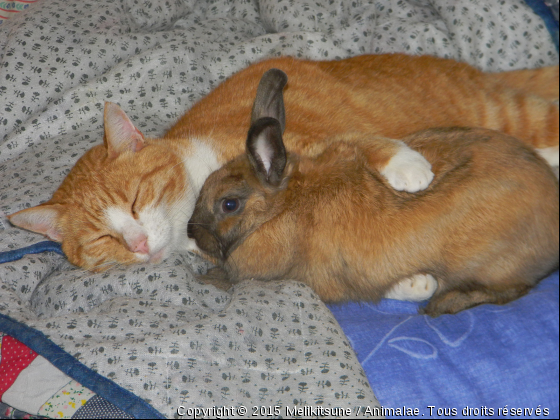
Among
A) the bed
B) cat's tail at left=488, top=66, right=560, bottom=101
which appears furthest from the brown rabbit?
cat's tail at left=488, top=66, right=560, bottom=101

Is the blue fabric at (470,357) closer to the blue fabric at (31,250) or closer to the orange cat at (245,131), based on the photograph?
the orange cat at (245,131)

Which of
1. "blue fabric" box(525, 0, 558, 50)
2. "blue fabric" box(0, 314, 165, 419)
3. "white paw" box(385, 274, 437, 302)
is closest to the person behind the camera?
"blue fabric" box(0, 314, 165, 419)

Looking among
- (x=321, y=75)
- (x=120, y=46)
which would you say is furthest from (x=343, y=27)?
(x=120, y=46)

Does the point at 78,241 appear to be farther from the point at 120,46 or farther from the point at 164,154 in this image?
the point at 120,46

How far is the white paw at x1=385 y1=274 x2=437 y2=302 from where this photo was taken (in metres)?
2.18

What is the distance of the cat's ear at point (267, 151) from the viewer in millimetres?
1930

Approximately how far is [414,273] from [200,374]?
3.29 feet

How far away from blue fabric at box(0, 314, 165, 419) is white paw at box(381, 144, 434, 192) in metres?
1.25

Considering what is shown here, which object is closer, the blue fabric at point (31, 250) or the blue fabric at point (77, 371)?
the blue fabric at point (77, 371)

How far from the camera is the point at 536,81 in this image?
3031mm

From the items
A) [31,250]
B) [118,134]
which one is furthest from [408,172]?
[31,250]

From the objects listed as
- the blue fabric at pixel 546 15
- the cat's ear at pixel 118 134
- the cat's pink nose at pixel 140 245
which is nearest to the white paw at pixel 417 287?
the cat's pink nose at pixel 140 245

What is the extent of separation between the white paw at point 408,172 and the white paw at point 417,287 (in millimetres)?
420

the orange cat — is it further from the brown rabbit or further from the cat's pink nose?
the brown rabbit
